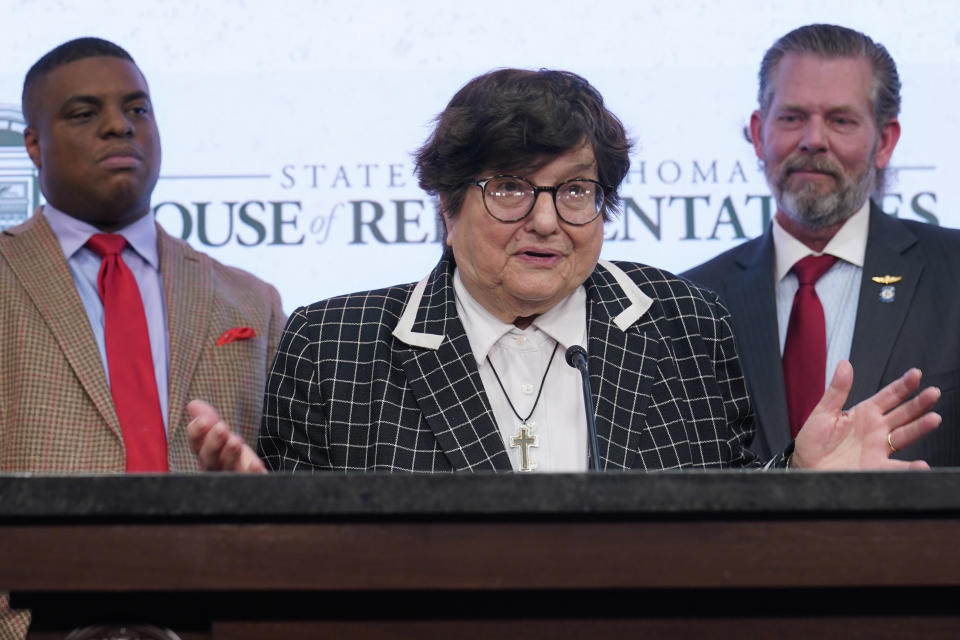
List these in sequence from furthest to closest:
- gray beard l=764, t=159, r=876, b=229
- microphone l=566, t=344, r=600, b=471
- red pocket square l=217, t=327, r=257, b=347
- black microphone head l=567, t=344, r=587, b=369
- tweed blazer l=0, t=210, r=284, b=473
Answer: gray beard l=764, t=159, r=876, b=229 → red pocket square l=217, t=327, r=257, b=347 → tweed blazer l=0, t=210, r=284, b=473 → black microphone head l=567, t=344, r=587, b=369 → microphone l=566, t=344, r=600, b=471

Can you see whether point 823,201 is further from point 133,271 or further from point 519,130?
point 133,271

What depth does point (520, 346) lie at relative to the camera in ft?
6.10

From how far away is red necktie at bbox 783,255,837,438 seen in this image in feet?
8.00

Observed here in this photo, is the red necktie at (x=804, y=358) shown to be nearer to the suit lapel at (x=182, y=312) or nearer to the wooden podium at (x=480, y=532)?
the suit lapel at (x=182, y=312)

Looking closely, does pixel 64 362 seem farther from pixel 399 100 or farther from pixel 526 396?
pixel 399 100

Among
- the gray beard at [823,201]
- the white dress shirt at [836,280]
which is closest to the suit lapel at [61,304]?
Answer: the white dress shirt at [836,280]

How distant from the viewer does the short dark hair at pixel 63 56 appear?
246cm

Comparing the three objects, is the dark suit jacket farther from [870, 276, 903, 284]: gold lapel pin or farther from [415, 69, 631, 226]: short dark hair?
[415, 69, 631, 226]: short dark hair

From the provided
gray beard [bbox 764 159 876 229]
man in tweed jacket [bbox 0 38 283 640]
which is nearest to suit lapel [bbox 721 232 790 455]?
gray beard [bbox 764 159 876 229]

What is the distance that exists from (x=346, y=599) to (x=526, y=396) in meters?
0.85

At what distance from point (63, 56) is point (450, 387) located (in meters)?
1.28

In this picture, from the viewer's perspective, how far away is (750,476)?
918 mm

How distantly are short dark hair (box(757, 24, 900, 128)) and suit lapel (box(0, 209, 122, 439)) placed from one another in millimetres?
1556

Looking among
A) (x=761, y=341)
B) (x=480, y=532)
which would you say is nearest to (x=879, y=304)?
(x=761, y=341)
